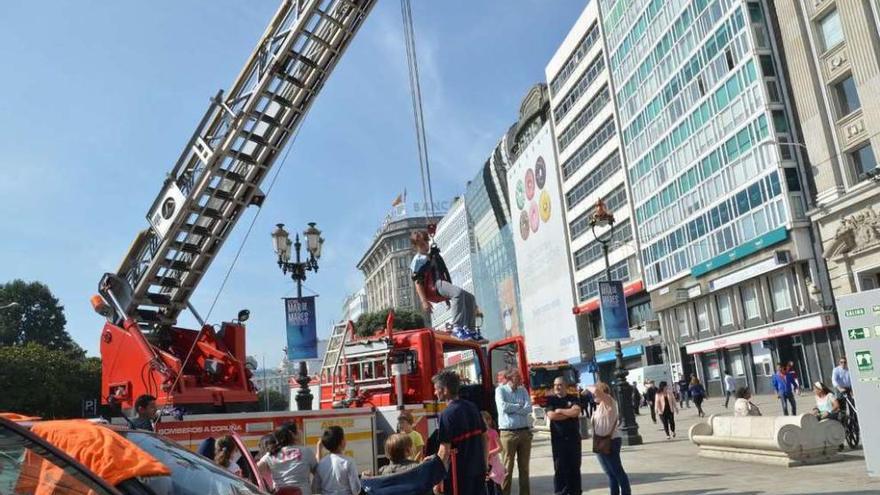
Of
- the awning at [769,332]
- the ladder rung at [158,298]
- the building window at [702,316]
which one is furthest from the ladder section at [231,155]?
the building window at [702,316]

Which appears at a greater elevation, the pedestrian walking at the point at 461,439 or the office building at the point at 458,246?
the office building at the point at 458,246

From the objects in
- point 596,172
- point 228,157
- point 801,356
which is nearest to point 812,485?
point 228,157

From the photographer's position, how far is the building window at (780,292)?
122 ft

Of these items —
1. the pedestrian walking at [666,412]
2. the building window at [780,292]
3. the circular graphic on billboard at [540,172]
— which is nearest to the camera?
the pedestrian walking at [666,412]

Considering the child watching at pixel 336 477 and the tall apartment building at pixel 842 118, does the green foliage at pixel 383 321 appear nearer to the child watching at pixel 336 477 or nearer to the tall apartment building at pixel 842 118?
the tall apartment building at pixel 842 118

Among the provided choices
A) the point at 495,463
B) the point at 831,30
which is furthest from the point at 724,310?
the point at 495,463

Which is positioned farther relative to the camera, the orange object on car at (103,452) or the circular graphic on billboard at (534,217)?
the circular graphic on billboard at (534,217)

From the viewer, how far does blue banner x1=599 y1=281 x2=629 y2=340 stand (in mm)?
23203

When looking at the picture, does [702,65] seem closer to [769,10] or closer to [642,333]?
[769,10]

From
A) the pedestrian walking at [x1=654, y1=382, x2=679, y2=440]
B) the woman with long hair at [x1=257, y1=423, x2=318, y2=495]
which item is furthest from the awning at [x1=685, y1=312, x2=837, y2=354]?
A: the woman with long hair at [x1=257, y1=423, x2=318, y2=495]

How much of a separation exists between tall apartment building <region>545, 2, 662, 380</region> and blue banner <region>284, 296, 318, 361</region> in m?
35.6

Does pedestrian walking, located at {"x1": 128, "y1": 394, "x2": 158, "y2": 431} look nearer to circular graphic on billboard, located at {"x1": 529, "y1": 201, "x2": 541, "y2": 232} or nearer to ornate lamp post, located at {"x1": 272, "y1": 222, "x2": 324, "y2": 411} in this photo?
ornate lamp post, located at {"x1": 272, "y1": 222, "x2": 324, "y2": 411}

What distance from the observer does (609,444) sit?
8.88m

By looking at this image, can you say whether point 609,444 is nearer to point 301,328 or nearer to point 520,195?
point 301,328
